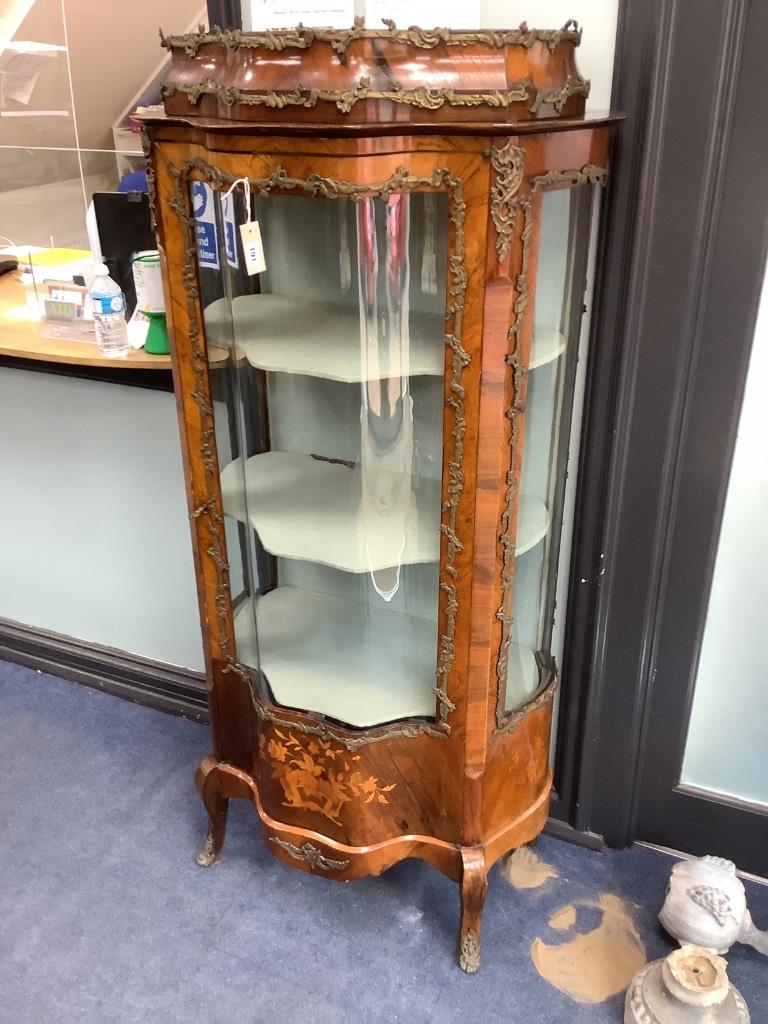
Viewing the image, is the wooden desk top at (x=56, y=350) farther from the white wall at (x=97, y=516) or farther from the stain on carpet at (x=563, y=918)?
the stain on carpet at (x=563, y=918)

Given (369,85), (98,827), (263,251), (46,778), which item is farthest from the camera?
(46,778)

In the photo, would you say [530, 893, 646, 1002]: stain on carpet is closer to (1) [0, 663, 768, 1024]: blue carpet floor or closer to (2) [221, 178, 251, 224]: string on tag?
(1) [0, 663, 768, 1024]: blue carpet floor

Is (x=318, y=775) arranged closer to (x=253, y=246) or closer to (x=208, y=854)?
(x=208, y=854)

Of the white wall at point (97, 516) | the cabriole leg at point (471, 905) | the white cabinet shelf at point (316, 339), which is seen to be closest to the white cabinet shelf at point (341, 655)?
the cabriole leg at point (471, 905)

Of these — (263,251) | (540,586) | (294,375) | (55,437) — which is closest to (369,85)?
(263,251)

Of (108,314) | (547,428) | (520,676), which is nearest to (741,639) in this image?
(520,676)

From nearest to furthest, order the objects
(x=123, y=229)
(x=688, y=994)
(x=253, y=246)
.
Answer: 1. (x=253, y=246)
2. (x=688, y=994)
3. (x=123, y=229)

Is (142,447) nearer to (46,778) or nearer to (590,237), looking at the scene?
(46,778)

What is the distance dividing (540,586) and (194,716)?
3.30 feet

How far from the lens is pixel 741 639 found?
1.51m

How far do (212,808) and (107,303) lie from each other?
92 cm

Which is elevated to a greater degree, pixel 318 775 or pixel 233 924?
pixel 318 775

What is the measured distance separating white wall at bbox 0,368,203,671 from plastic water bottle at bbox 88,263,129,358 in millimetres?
228

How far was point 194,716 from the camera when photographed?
2.05 metres
